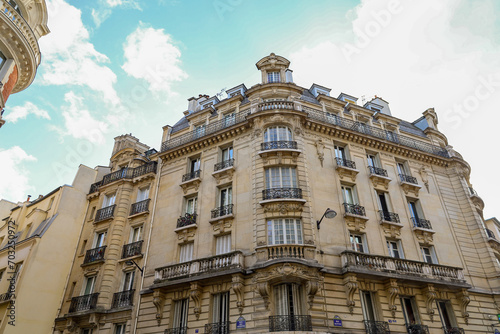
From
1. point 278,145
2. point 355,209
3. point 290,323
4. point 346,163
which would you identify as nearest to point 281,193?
point 278,145

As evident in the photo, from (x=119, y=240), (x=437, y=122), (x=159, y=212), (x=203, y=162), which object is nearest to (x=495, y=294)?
(x=437, y=122)

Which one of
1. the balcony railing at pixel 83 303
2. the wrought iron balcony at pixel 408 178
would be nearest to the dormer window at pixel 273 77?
the wrought iron balcony at pixel 408 178

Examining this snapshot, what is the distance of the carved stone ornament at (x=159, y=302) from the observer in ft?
59.3

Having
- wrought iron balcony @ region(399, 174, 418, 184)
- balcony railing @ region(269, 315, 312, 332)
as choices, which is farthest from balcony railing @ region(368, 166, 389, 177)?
balcony railing @ region(269, 315, 312, 332)

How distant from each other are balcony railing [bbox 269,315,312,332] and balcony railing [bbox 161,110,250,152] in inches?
491

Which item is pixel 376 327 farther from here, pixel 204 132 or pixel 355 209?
pixel 204 132

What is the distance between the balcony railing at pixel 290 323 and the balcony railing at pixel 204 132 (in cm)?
1248

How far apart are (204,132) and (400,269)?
15303 millimetres

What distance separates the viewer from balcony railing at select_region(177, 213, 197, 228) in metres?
20.6

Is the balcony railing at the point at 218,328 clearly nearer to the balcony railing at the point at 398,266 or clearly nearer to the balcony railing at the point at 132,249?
the balcony railing at the point at 398,266

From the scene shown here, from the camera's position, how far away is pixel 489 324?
19.0 metres

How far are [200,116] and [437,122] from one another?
822 inches

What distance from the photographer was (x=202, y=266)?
17859 millimetres

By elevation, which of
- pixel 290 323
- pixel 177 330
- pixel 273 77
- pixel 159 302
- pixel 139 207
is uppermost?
pixel 273 77
